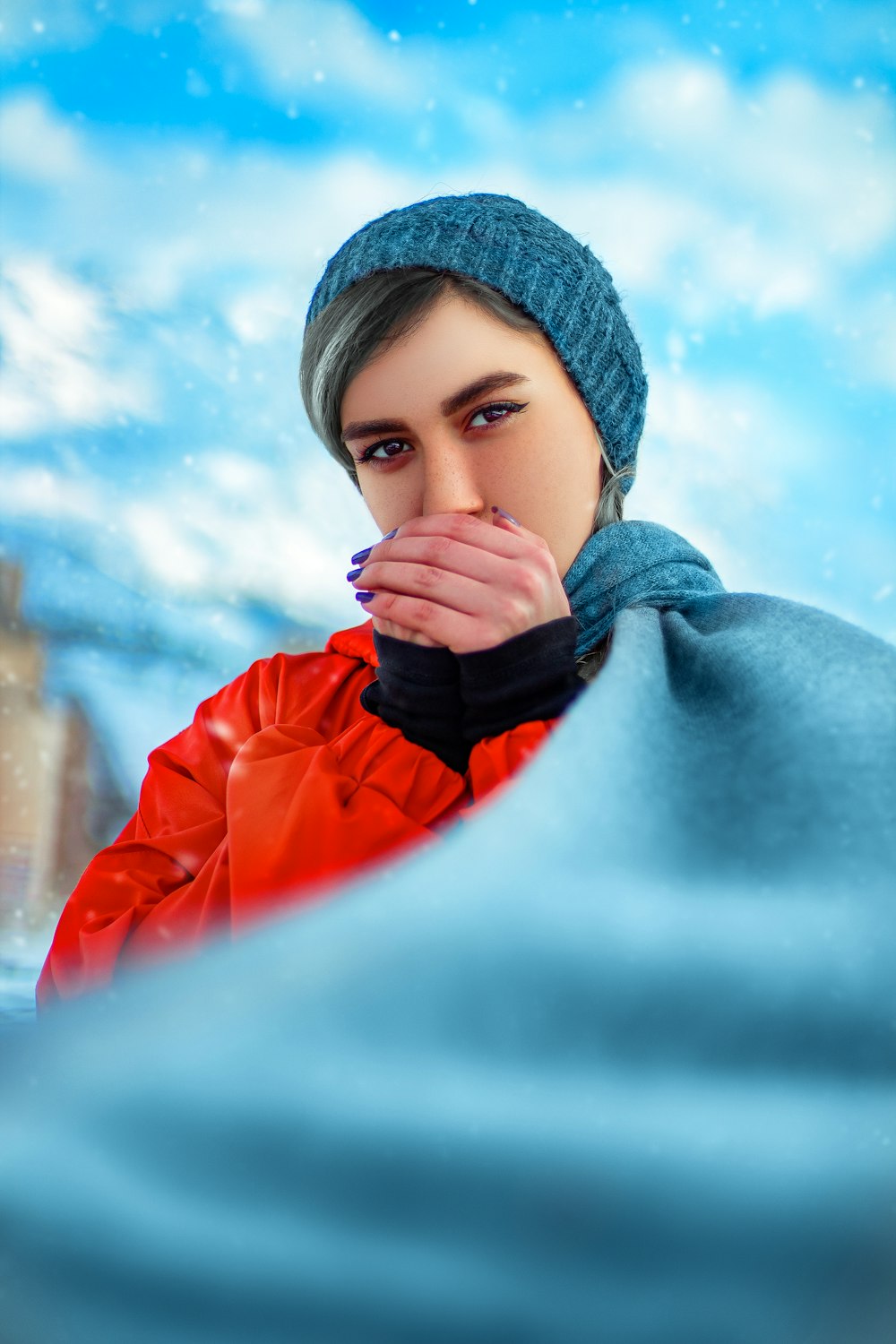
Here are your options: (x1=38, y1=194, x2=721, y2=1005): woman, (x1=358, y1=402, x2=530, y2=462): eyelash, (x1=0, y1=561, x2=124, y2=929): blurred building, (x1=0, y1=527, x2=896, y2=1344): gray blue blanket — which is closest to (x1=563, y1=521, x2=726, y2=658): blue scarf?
(x1=38, y1=194, x2=721, y2=1005): woman

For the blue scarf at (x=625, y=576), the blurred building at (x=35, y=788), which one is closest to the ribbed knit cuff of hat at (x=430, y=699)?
the blue scarf at (x=625, y=576)

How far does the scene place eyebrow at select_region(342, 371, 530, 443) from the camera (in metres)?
0.69

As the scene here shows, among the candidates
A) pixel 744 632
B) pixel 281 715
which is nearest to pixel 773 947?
pixel 744 632

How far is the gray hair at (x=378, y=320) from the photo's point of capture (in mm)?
729

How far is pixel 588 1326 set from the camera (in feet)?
1.00

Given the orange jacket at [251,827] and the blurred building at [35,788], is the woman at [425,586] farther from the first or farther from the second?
the blurred building at [35,788]

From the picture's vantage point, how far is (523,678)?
55cm

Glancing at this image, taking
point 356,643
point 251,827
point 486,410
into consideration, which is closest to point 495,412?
point 486,410

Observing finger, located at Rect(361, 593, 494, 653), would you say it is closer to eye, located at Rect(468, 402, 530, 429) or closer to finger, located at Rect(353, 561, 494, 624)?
finger, located at Rect(353, 561, 494, 624)

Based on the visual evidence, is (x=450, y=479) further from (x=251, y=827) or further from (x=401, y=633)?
(x=251, y=827)

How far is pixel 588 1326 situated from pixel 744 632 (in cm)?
37

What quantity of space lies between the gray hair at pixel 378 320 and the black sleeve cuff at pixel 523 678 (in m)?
0.25

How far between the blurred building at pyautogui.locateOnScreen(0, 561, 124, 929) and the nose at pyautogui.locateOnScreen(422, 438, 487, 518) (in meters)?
0.50

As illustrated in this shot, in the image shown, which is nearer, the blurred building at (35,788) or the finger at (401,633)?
the finger at (401,633)
